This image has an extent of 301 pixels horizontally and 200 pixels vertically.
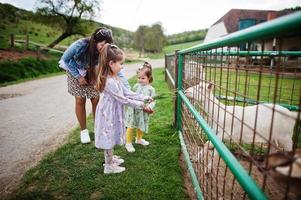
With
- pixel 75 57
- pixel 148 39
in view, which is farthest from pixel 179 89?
pixel 148 39

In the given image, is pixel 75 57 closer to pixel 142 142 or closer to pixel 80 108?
pixel 80 108

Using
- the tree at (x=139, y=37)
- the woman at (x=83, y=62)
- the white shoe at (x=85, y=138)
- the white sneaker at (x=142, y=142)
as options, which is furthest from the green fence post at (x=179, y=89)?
the tree at (x=139, y=37)

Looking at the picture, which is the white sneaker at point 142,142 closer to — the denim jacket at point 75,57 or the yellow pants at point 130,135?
the yellow pants at point 130,135

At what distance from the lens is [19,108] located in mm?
6512

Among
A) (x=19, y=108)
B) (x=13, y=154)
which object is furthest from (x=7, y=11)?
(x=13, y=154)

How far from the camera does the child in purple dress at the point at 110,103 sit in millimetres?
3047

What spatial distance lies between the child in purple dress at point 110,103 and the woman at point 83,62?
0.62m

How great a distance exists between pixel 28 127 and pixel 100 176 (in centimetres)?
258

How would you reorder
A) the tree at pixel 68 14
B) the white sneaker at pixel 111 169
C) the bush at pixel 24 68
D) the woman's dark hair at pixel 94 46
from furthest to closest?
A: the tree at pixel 68 14, the bush at pixel 24 68, the woman's dark hair at pixel 94 46, the white sneaker at pixel 111 169

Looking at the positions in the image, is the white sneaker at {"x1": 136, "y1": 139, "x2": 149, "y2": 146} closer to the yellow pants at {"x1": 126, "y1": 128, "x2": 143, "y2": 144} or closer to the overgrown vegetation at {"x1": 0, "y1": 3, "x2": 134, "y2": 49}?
the yellow pants at {"x1": 126, "y1": 128, "x2": 143, "y2": 144}

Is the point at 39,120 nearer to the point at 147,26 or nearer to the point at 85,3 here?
the point at 85,3

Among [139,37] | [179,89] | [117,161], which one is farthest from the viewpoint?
[139,37]

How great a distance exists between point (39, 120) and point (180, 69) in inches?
131

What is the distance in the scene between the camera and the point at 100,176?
3.16 meters
